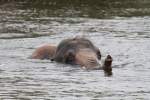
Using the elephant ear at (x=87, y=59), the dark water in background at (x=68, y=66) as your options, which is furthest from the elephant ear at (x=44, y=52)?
the elephant ear at (x=87, y=59)

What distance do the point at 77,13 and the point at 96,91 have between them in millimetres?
16175

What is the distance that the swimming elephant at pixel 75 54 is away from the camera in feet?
54.1

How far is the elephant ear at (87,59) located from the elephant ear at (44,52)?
1.74 meters

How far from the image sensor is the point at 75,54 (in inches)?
689

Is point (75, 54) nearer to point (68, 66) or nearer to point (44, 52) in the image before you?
point (68, 66)

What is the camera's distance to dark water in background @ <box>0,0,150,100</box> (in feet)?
44.7

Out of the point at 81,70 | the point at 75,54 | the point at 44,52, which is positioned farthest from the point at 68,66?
the point at 44,52

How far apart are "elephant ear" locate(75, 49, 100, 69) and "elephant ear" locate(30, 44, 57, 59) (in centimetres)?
174

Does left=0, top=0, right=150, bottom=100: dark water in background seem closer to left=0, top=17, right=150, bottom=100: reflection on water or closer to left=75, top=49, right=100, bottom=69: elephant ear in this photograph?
left=0, top=17, right=150, bottom=100: reflection on water

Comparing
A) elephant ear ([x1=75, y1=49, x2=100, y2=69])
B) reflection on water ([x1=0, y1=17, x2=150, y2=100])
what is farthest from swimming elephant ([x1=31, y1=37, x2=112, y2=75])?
reflection on water ([x1=0, y1=17, x2=150, y2=100])

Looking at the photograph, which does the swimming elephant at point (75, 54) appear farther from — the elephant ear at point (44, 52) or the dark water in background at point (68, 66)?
the dark water in background at point (68, 66)

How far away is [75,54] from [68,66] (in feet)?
1.34

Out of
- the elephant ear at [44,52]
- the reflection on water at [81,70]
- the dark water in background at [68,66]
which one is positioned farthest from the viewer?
the elephant ear at [44,52]

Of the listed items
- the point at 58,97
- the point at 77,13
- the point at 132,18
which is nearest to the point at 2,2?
the point at 77,13
